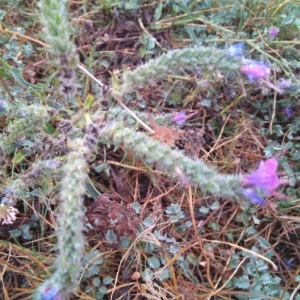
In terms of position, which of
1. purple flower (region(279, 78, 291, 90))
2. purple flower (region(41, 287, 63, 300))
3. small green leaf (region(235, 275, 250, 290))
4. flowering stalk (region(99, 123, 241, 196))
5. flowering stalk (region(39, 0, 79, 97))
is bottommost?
small green leaf (region(235, 275, 250, 290))

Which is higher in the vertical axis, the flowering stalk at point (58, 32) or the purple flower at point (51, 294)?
the flowering stalk at point (58, 32)

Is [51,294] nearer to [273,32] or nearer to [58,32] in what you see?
[58,32]

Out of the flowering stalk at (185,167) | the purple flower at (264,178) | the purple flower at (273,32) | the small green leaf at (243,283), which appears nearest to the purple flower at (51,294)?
the flowering stalk at (185,167)

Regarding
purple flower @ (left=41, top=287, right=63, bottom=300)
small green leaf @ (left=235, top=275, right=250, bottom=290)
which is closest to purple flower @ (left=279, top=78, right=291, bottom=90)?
small green leaf @ (left=235, top=275, right=250, bottom=290)

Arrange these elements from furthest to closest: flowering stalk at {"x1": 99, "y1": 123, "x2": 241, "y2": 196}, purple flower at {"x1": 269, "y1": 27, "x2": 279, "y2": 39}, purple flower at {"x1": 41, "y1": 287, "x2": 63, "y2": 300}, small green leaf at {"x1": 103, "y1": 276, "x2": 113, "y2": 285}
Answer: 1. purple flower at {"x1": 269, "y1": 27, "x2": 279, "y2": 39}
2. small green leaf at {"x1": 103, "y1": 276, "x2": 113, "y2": 285}
3. purple flower at {"x1": 41, "y1": 287, "x2": 63, "y2": 300}
4. flowering stalk at {"x1": 99, "y1": 123, "x2": 241, "y2": 196}

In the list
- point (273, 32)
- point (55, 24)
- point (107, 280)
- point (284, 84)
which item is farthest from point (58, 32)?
point (273, 32)

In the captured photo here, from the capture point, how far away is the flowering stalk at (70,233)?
104 centimetres

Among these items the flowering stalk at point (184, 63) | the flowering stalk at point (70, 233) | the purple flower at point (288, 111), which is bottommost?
the purple flower at point (288, 111)

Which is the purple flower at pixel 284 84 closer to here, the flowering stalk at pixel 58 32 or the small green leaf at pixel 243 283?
the small green leaf at pixel 243 283

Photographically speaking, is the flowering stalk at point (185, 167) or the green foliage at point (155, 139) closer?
the flowering stalk at point (185, 167)

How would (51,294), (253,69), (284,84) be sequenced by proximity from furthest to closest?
(284,84) < (253,69) < (51,294)

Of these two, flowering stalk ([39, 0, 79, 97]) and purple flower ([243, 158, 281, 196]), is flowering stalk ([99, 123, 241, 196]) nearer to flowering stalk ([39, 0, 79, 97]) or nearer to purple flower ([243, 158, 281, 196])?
purple flower ([243, 158, 281, 196])

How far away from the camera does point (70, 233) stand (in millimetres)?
1041

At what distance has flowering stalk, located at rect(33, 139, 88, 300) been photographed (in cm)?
104
